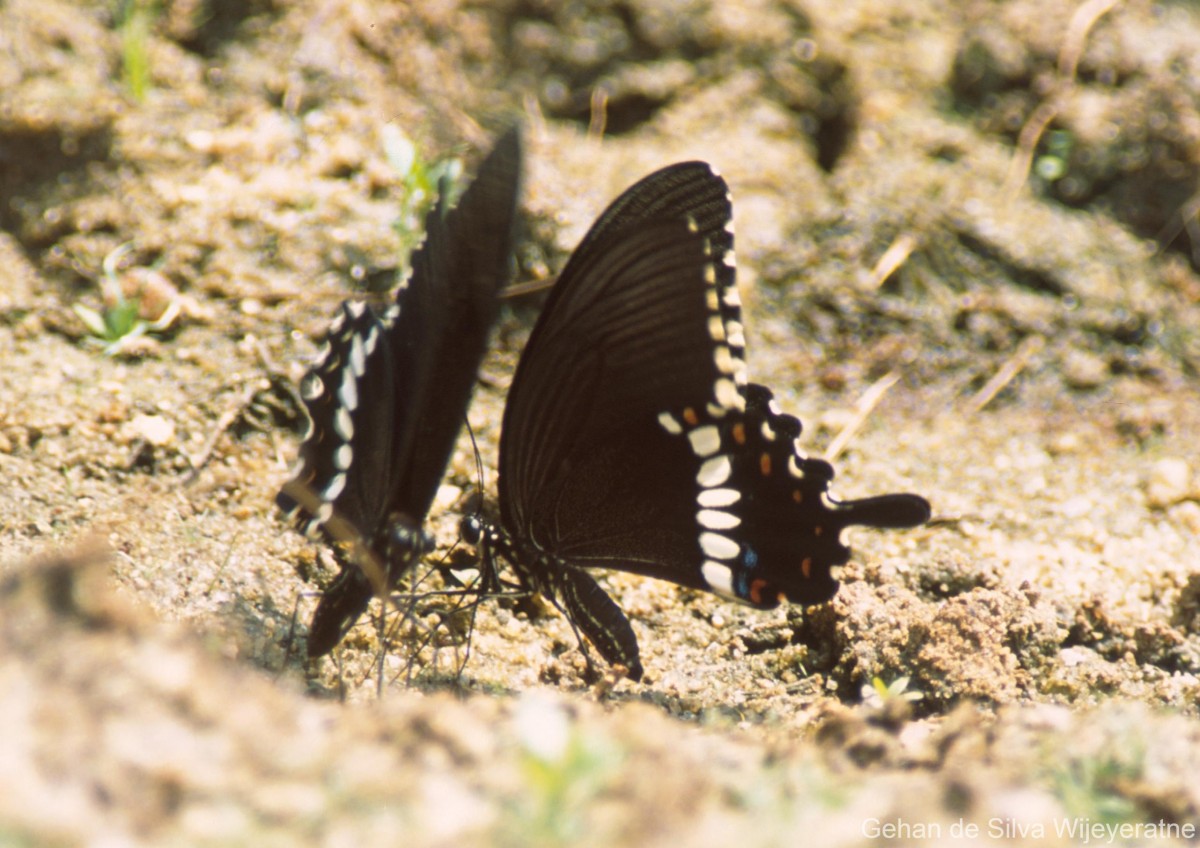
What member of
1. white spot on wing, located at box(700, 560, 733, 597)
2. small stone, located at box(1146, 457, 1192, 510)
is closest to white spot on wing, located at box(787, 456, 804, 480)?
white spot on wing, located at box(700, 560, 733, 597)

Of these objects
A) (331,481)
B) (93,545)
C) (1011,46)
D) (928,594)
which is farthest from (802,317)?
(93,545)

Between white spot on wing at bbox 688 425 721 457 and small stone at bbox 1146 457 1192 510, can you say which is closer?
white spot on wing at bbox 688 425 721 457

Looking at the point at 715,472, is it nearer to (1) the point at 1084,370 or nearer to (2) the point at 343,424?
(2) the point at 343,424

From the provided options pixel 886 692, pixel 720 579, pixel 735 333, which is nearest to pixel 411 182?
pixel 735 333

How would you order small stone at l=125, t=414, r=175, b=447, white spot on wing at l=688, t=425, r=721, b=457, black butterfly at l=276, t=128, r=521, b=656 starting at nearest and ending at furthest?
black butterfly at l=276, t=128, r=521, b=656
white spot on wing at l=688, t=425, r=721, b=457
small stone at l=125, t=414, r=175, b=447

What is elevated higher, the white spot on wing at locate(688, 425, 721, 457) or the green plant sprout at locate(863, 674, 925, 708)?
the white spot on wing at locate(688, 425, 721, 457)

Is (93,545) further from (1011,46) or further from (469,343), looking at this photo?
(1011,46)

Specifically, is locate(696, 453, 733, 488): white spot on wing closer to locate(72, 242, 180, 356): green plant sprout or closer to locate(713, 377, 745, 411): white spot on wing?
locate(713, 377, 745, 411): white spot on wing

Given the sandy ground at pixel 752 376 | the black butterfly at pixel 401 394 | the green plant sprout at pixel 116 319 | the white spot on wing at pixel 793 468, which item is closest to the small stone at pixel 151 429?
the sandy ground at pixel 752 376
